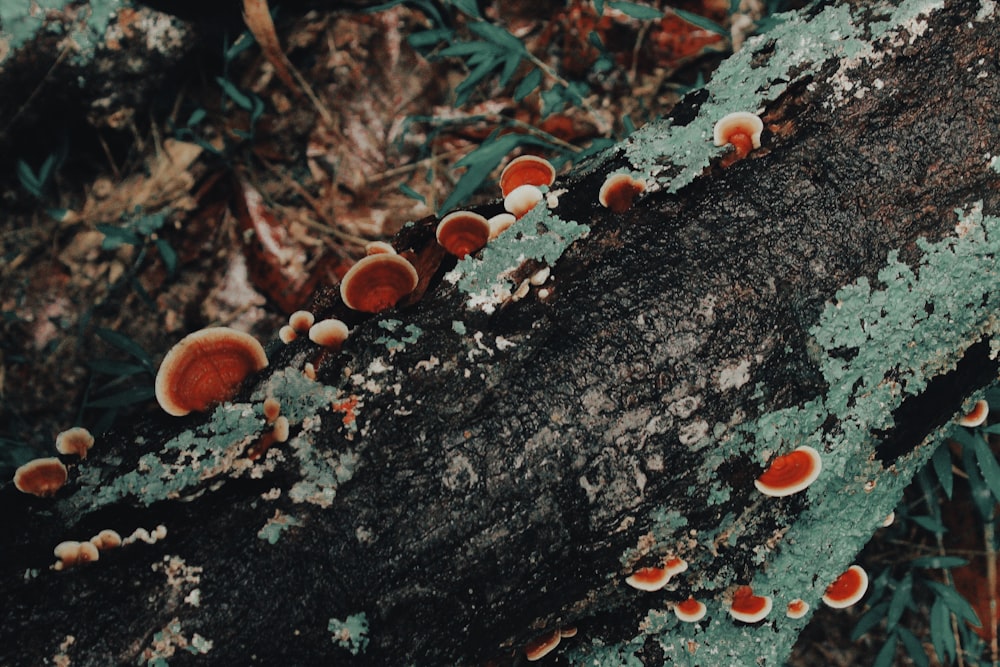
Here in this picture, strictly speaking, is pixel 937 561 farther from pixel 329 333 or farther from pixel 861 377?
pixel 329 333

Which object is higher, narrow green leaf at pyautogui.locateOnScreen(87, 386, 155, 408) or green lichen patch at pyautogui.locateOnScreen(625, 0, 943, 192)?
narrow green leaf at pyautogui.locateOnScreen(87, 386, 155, 408)

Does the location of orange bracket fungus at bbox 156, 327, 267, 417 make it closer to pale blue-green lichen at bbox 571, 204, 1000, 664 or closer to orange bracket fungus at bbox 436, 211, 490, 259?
orange bracket fungus at bbox 436, 211, 490, 259

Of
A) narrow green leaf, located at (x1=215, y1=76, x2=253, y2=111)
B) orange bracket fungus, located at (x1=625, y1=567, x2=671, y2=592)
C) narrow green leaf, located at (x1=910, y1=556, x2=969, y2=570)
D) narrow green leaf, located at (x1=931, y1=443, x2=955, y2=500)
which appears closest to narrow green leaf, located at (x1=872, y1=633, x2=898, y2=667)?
narrow green leaf, located at (x1=910, y1=556, x2=969, y2=570)

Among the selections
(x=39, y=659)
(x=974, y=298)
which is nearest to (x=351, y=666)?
(x=39, y=659)

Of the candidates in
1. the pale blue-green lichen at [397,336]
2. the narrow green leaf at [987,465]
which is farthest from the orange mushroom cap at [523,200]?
the narrow green leaf at [987,465]

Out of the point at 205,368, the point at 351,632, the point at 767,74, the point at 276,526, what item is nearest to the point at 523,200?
the point at 767,74

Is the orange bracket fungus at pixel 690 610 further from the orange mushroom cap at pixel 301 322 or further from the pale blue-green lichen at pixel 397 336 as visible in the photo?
the orange mushroom cap at pixel 301 322
